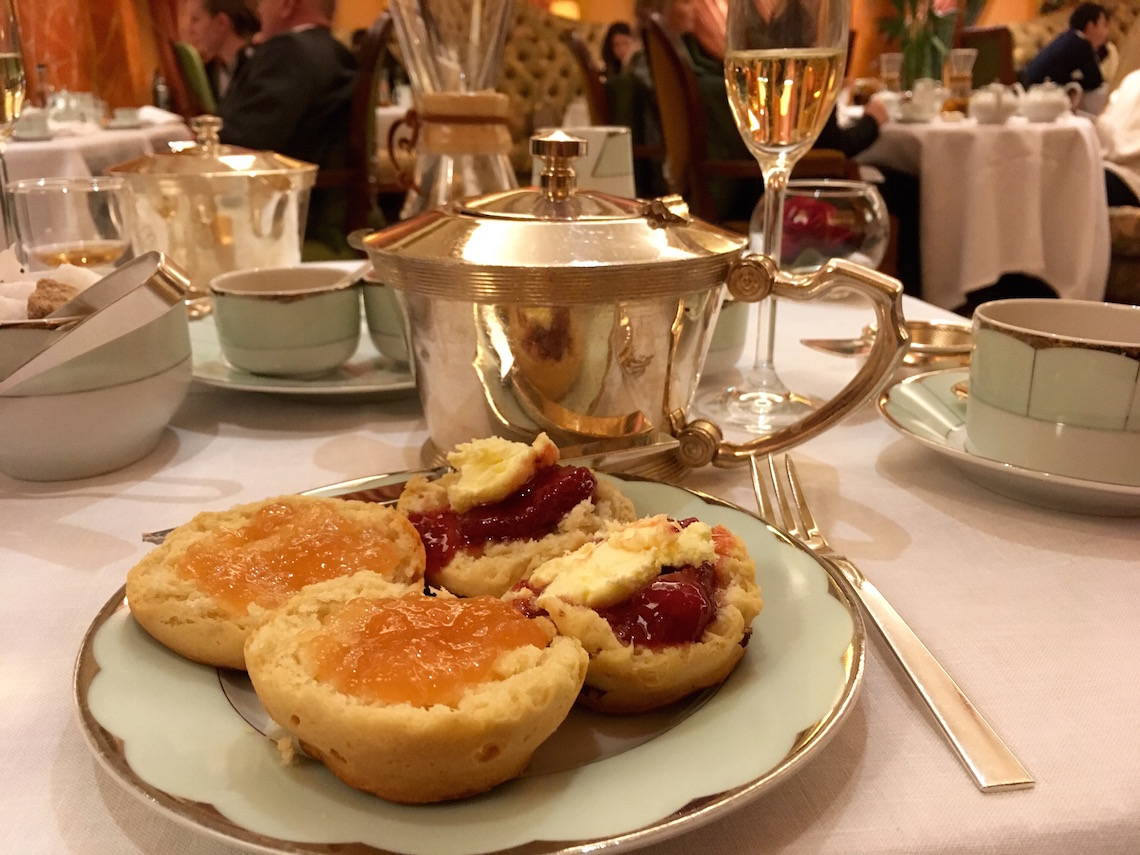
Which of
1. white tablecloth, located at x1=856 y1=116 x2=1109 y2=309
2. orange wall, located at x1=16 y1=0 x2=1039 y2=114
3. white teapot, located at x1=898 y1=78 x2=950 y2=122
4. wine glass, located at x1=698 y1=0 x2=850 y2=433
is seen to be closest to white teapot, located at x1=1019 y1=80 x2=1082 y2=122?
white tablecloth, located at x1=856 y1=116 x2=1109 y2=309

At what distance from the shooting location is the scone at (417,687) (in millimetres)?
318

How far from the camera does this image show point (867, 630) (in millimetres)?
474

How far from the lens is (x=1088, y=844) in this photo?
34 centimetres

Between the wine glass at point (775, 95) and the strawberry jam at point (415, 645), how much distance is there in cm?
45

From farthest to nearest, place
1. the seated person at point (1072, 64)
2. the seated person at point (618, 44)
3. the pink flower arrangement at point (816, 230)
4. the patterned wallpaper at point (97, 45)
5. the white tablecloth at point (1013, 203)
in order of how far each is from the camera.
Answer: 1. the seated person at point (618, 44)
2. the patterned wallpaper at point (97, 45)
3. the seated person at point (1072, 64)
4. the white tablecloth at point (1013, 203)
5. the pink flower arrangement at point (816, 230)

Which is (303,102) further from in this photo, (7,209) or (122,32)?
(122,32)

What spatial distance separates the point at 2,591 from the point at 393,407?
391 mm

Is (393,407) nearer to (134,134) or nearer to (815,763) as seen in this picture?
(815,763)

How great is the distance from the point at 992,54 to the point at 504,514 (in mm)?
5094

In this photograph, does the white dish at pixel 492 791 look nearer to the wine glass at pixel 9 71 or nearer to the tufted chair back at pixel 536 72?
the wine glass at pixel 9 71

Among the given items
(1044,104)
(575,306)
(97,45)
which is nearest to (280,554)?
(575,306)

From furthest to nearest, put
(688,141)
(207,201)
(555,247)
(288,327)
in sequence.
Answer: (688,141), (207,201), (288,327), (555,247)

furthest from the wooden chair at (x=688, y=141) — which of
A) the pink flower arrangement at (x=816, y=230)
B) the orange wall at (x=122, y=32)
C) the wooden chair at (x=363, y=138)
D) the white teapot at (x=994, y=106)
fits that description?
the orange wall at (x=122, y=32)

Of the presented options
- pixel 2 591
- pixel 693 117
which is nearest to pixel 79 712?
pixel 2 591
